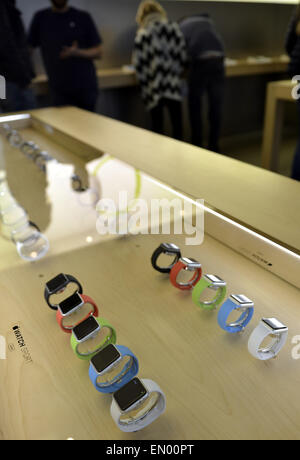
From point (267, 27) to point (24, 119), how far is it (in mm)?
3308

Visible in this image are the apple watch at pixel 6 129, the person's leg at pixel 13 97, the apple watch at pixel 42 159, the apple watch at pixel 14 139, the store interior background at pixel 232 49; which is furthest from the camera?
the store interior background at pixel 232 49

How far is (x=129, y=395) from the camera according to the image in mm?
438

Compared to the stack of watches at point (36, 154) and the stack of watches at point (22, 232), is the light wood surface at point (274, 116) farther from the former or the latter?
the stack of watches at point (22, 232)

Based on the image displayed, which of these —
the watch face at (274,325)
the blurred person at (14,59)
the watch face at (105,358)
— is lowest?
the watch face at (105,358)

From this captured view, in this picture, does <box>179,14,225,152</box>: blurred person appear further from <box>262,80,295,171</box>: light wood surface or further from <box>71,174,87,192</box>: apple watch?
<box>71,174,87,192</box>: apple watch

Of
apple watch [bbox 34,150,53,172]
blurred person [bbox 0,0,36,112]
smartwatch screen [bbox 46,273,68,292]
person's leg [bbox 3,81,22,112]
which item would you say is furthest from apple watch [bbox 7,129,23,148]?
smartwatch screen [bbox 46,273,68,292]

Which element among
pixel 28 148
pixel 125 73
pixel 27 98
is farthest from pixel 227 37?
pixel 28 148

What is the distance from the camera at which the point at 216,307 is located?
650 mm

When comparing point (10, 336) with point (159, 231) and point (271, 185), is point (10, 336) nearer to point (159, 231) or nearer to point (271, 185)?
point (159, 231)

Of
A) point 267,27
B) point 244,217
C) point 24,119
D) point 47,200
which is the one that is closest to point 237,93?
point 267,27

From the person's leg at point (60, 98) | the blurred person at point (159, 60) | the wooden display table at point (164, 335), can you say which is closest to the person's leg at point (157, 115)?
the blurred person at point (159, 60)

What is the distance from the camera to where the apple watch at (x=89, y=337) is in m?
0.54

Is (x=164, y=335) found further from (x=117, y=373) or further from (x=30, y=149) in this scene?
(x=30, y=149)

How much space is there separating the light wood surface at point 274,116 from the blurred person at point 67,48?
3.70 feet
